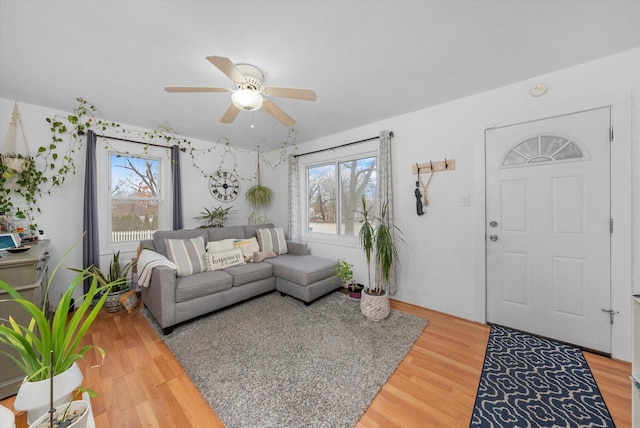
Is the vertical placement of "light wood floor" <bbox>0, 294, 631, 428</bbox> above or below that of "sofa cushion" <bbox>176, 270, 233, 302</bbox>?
below

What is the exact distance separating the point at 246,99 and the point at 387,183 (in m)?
1.91

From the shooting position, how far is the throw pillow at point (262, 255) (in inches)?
135

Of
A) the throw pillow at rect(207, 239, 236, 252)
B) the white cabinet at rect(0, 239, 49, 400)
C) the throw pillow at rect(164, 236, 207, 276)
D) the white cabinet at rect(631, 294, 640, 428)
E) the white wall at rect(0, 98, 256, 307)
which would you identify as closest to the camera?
the white cabinet at rect(631, 294, 640, 428)

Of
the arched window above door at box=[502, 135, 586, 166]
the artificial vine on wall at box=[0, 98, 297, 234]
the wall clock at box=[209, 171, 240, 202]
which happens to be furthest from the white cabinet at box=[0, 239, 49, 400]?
the arched window above door at box=[502, 135, 586, 166]

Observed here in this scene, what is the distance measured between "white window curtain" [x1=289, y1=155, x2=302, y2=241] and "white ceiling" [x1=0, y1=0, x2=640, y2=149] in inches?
65.2

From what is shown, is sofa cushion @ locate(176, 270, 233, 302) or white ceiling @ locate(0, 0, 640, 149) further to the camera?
sofa cushion @ locate(176, 270, 233, 302)

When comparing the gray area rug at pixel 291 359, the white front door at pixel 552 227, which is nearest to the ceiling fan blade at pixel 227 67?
the gray area rug at pixel 291 359

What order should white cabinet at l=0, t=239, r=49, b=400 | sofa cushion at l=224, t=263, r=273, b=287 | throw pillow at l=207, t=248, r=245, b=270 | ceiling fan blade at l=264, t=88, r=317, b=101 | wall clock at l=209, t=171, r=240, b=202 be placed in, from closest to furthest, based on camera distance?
1. white cabinet at l=0, t=239, r=49, b=400
2. ceiling fan blade at l=264, t=88, r=317, b=101
3. sofa cushion at l=224, t=263, r=273, b=287
4. throw pillow at l=207, t=248, r=245, b=270
5. wall clock at l=209, t=171, r=240, b=202

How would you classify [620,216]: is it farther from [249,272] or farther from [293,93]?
[249,272]

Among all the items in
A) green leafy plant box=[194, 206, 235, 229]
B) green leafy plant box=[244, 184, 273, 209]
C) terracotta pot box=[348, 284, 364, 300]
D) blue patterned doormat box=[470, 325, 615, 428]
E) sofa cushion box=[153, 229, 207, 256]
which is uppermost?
green leafy plant box=[244, 184, 273, 209]

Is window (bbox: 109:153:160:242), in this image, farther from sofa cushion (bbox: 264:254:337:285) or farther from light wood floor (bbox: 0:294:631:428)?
sofa cushion (bbox: 264:254:337:285)

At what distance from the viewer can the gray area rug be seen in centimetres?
149

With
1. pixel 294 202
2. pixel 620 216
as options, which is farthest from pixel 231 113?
pixel 620 216

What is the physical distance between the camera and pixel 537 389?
1.63 meters
